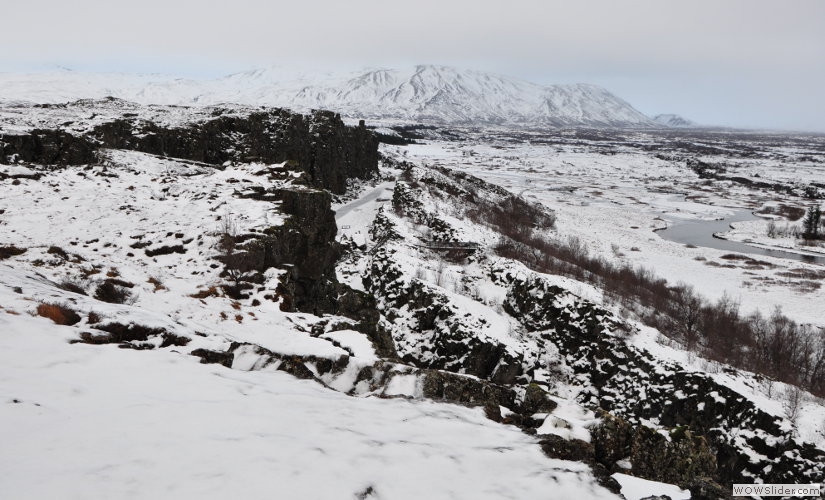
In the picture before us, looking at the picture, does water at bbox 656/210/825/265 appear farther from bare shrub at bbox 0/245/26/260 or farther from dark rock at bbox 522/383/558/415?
bare shrub at bbox 0/245/26/260

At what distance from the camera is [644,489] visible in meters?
8.00

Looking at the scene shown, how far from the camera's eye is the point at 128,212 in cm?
2452

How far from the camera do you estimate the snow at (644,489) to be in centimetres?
770

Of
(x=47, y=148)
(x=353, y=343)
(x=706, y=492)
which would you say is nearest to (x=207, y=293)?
(x=353, y=343)

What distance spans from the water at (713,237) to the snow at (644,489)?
279 ft

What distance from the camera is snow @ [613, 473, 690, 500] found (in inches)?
303

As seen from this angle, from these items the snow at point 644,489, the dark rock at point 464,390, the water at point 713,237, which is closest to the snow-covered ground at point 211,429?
the dark rock at point 464,390

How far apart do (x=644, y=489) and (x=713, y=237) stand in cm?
9582

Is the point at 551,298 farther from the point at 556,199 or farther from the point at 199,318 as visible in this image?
the point at 556,199

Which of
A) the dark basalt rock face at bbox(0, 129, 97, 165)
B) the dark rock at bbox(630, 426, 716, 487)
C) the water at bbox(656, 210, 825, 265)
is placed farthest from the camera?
the water at bbox(656, 210, 825, 265)

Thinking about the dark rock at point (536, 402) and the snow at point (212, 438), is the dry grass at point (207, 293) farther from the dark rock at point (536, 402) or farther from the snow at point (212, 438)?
the dark rock at point (536, 402)

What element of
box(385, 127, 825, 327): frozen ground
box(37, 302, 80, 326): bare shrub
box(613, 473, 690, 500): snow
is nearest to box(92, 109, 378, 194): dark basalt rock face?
box(37, 302, 80, 326): bare shrub

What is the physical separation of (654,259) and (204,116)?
7152cm

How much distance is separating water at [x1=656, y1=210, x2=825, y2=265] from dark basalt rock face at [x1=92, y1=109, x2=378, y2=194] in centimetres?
6590
